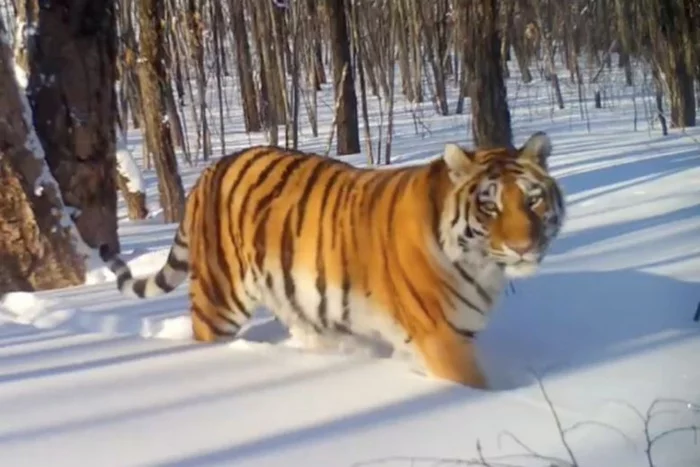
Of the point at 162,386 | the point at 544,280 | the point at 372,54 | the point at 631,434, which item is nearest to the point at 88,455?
the point at 162,386

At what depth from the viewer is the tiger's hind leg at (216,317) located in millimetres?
3918

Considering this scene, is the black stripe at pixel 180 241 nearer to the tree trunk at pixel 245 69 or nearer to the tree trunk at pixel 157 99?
the tree trunk at pixel 157 99

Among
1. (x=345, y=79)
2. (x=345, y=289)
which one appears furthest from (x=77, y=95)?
(x=345, y=79)

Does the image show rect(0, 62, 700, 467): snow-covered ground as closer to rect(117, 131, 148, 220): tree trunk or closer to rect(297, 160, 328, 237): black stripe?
rect(297, 160, 328, 237): black stripe

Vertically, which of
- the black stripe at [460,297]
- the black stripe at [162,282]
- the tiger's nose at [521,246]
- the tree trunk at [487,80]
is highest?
the tree trunk at [487,80]

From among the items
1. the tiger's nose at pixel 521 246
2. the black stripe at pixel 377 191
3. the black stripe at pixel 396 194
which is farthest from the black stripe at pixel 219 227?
the tiger's nose at pixel 521 246

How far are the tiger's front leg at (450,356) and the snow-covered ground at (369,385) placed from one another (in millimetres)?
60

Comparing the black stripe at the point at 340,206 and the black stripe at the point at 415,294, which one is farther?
the black stripe at the point at 340,206

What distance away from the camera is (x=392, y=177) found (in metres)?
3.65

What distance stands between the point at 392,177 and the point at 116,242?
8.85ft

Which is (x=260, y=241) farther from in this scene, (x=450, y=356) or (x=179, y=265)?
(x=450, y=356)

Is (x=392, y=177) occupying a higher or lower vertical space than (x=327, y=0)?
lower

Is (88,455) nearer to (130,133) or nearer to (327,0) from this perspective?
(327,0)

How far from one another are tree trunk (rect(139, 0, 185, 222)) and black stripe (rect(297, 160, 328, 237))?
440 centimetres
